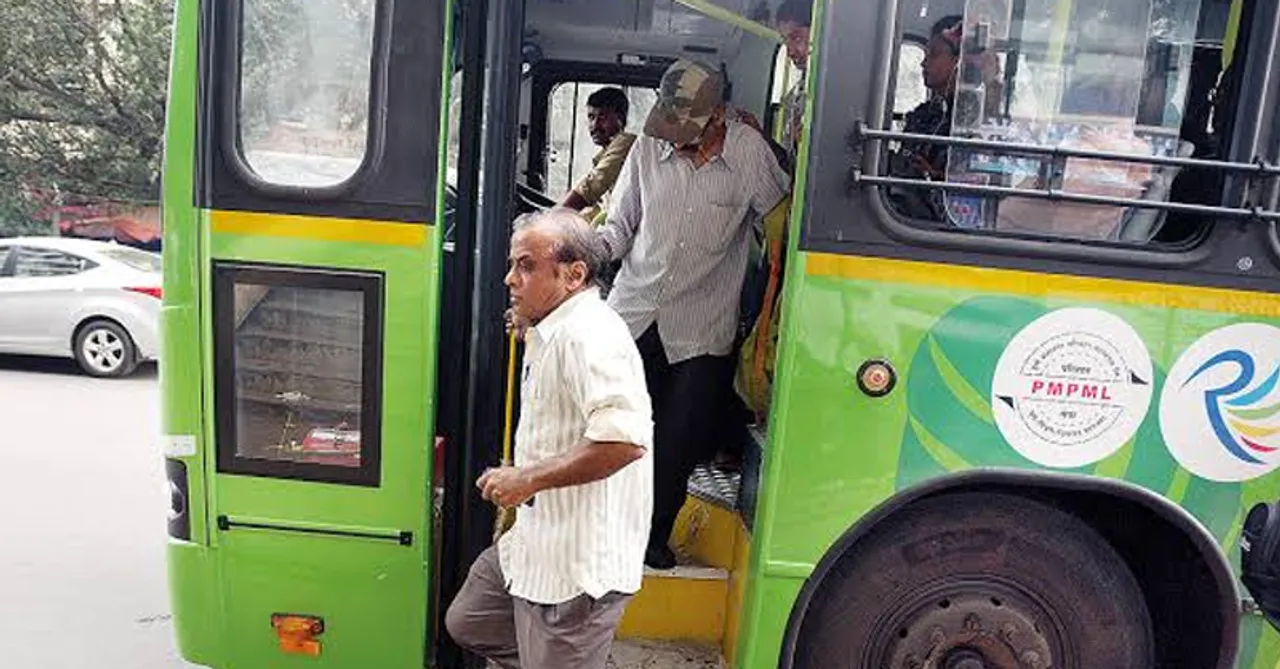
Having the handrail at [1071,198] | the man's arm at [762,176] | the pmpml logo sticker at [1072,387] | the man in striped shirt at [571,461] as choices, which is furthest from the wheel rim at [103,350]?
the pmpml logo sticker at [1072,387]

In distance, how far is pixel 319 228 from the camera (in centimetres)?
265

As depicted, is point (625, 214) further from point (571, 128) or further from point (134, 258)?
point (134, 258)

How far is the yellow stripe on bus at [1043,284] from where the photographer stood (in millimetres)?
2500

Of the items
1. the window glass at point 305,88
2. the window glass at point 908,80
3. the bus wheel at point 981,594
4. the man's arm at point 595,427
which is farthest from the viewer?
the bus wheel at point 981,594

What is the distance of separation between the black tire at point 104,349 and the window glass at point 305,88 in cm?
825

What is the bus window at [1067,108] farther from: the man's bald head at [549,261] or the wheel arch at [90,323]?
the wheel arch at [90,323]

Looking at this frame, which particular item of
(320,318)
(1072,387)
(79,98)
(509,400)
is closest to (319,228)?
(320,318)

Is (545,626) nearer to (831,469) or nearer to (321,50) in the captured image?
(831,469)

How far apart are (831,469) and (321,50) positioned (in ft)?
5.49

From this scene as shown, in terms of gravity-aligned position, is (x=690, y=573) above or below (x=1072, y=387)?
below

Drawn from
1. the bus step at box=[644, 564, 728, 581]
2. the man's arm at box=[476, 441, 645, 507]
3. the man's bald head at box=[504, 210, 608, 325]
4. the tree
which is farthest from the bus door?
the tree

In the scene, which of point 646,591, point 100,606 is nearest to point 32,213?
point 100,606

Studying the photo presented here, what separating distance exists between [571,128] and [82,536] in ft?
10.8

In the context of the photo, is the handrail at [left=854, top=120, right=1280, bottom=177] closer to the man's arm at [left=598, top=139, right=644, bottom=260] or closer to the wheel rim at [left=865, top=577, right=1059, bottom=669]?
the man's arm at [left=598, top=139, right=644, bottom=260]
